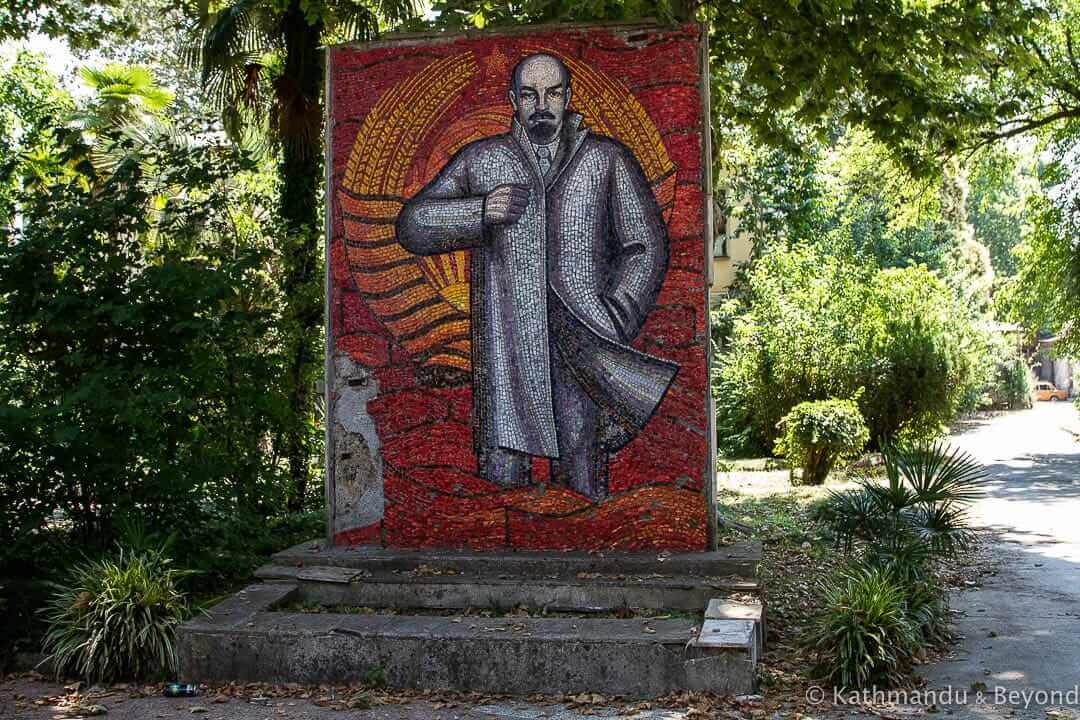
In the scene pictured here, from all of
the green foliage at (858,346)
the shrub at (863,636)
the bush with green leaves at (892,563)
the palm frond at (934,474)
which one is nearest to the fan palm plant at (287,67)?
the bush with green leaves at (892,563)

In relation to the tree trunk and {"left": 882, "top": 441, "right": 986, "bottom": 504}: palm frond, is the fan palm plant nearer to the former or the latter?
the tree trunk

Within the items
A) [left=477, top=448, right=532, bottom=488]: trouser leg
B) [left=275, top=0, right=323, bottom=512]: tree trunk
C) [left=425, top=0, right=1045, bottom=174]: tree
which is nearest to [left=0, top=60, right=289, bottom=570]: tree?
[left=275, top=0, right=323, bottom=512]: tree trunk

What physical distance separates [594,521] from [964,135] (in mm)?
8028

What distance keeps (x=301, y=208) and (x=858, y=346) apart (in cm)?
1060

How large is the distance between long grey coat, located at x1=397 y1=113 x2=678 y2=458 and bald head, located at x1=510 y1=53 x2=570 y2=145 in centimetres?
11

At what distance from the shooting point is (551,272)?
9594mm

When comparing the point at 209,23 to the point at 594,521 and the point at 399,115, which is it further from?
the point at 594,521

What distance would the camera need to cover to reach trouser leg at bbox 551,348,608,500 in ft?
31.0

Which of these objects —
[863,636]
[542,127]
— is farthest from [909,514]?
[542,127]

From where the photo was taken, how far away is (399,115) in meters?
9.80

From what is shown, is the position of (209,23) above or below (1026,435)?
above

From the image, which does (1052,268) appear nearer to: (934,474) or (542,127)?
(934,474)

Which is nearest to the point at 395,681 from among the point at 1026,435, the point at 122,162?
the point at 122,162

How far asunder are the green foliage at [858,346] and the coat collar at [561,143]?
11.0m
